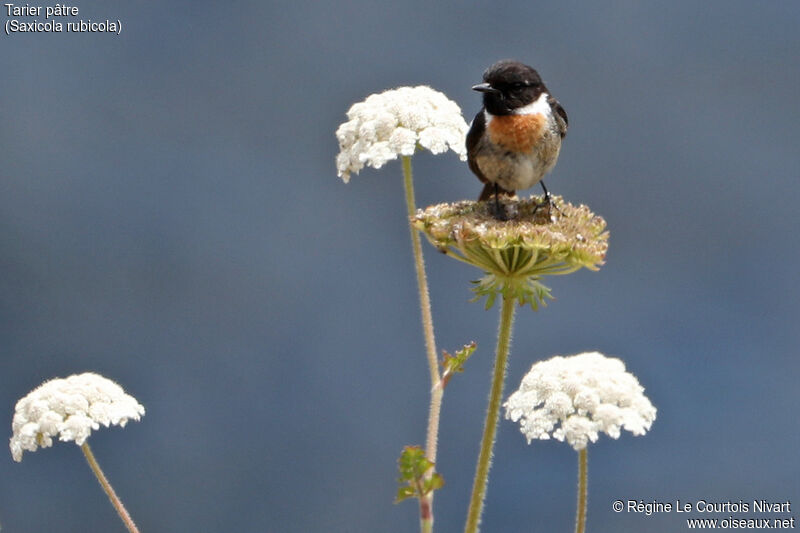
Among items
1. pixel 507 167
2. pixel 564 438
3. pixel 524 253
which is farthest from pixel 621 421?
pixel 507 167

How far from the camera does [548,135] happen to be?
2275mm

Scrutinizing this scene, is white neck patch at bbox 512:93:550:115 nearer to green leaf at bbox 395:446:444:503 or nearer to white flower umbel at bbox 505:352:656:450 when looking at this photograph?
white flower umbel at bbox 505:352:656:450

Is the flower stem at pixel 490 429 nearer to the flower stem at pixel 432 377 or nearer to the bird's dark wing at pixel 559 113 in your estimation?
the flower stem at pixel 432 377

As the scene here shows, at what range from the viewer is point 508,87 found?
2.25 metres

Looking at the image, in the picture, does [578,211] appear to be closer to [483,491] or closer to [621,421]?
[621,421]

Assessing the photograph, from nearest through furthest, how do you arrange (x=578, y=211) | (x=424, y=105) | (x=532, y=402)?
(x=532, y=402)
(x=578, y=211)
(x=424, y=105)

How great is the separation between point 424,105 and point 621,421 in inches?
36.0

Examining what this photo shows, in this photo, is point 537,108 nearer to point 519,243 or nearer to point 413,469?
point 519,243

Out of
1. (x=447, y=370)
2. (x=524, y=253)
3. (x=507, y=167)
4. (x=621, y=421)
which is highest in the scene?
(x=507, y=167)

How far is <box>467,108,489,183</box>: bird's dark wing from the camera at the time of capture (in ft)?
7.48

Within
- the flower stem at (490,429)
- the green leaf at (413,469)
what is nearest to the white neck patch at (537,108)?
the flower stem at (490,429)

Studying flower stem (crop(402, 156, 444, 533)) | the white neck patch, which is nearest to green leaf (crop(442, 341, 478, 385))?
flower stem (crop(402, 156, 444, 533))

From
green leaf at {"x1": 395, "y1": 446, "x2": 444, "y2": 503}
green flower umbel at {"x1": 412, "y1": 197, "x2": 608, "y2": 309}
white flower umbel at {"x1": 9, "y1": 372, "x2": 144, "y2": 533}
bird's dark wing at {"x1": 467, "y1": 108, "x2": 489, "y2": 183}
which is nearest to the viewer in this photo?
green leaf at {"x1": 395, "y1": 446, "x2": 444, "y2": 503}

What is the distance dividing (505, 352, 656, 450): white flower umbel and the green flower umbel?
171 mm
